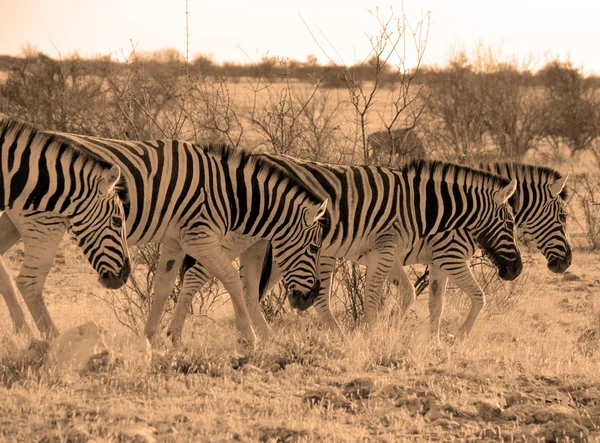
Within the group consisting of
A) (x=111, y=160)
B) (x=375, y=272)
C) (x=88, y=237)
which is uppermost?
(x=111, y=160)

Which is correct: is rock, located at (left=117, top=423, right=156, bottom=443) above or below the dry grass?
above

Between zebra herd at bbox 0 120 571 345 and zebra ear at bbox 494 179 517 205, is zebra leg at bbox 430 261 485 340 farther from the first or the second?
zebra ear at bbox 494 179 517 205

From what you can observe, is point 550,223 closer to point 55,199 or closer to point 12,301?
point 55,199

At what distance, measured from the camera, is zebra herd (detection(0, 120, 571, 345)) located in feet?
20.7

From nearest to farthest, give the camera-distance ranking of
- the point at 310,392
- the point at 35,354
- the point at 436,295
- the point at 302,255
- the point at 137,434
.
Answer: the point at 137,434 → the point at 310,392 → the point at 35,354 → the point at 302,255 → the point at 436,295

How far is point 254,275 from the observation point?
24.7 feet

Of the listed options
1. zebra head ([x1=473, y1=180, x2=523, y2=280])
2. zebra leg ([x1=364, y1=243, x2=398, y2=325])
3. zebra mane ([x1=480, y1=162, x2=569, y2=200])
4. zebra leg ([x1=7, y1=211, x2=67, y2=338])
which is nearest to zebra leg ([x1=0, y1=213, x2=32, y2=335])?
A: zebra leg ([x1=7, y1=211, x2=67, y2=338])

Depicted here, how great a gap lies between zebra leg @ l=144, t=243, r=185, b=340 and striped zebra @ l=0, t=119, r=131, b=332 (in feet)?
2.81

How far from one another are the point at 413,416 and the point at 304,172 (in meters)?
2.87

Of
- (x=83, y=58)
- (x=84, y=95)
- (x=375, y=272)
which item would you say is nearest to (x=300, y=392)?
(x=375, y=272)

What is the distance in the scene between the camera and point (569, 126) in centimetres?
2602

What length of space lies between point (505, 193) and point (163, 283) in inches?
116

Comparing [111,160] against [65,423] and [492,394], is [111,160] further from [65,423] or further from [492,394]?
[492,394]

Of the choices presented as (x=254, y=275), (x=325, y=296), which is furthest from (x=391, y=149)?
(x=254, y=275)
